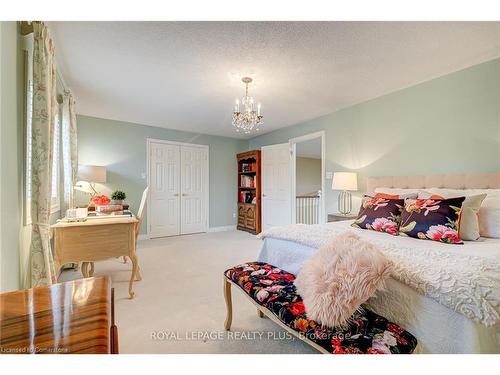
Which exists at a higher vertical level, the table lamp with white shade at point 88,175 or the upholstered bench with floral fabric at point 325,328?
the table lamp with white shade at point 88,175

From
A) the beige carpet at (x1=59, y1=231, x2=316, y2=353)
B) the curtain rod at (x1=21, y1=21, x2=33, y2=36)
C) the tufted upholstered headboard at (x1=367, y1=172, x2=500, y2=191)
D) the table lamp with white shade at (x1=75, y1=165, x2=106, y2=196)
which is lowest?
the beige carpet at (x1=59, y1=231, x2=316, y2=353)

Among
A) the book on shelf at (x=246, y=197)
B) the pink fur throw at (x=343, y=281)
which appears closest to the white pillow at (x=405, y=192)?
the pink fur throw at (x=343, y=281)

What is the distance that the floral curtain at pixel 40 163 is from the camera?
1497 mm

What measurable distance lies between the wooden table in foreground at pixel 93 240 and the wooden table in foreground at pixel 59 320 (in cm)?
133

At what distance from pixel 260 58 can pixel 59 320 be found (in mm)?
2372

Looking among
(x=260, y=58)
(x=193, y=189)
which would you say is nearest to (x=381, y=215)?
(x=260, y=58)

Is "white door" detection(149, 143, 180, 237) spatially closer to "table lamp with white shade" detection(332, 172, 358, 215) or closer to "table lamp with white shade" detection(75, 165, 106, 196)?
"table lamp with white shade" detection(75, 165, 106, 196)

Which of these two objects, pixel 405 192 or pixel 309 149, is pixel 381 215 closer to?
pixel 405 192

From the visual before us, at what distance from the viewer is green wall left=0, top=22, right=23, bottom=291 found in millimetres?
1224

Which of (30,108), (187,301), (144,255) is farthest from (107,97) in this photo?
(187,301)

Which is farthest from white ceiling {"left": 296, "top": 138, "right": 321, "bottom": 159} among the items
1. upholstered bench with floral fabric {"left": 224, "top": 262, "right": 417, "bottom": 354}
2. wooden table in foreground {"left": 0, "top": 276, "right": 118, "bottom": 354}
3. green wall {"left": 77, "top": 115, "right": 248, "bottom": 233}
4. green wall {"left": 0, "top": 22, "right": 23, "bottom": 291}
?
wooden table in foreground {"left": 0, "top": 276, "right": 118, "bottom": 354}

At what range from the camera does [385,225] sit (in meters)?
2.11

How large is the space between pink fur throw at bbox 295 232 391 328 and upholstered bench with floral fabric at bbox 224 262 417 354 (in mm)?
48

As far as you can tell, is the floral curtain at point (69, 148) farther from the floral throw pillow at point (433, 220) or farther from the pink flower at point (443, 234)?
the pink flower at point (443, 234)
